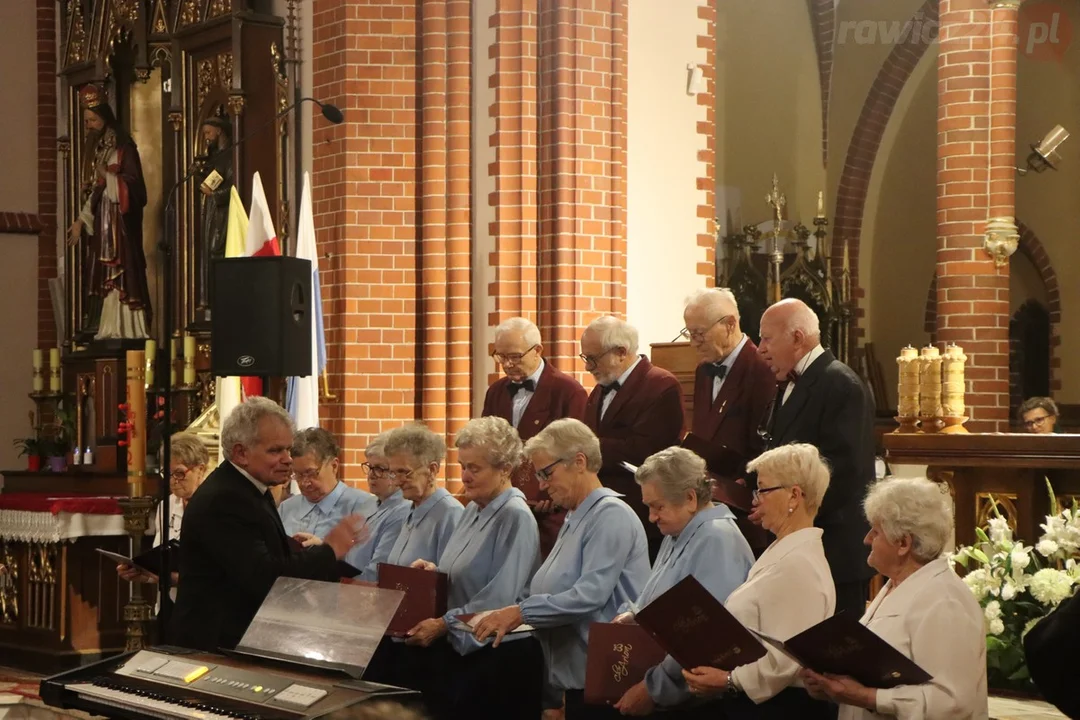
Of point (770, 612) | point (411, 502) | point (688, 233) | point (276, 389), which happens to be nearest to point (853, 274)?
point (688, 233)

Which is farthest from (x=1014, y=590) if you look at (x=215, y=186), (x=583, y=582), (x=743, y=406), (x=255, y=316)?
(x=215, y=186)

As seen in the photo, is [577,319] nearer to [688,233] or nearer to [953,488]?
[688,233]

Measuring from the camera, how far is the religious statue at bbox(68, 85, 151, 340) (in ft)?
39.2

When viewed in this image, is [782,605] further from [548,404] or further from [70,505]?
[70,505]

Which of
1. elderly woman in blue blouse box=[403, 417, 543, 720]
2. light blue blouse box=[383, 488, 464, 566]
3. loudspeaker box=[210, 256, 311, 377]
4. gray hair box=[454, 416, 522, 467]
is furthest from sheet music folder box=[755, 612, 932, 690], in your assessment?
loudspeaker box=[210, 256, 311, 377]

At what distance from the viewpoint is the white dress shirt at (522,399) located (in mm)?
7324

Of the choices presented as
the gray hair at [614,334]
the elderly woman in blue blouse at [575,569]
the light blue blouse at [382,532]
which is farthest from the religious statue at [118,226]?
the elderly woman in blue blouse at [575,569]

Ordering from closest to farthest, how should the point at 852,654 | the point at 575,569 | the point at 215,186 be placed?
the point at 852,654, the point at 575,569, the point at 215,186

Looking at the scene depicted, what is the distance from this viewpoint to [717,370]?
6.45 meters

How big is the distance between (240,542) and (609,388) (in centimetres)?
210

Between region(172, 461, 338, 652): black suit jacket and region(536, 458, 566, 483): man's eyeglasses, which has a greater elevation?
region(536, 458, 566, 483): man's eyeglasses

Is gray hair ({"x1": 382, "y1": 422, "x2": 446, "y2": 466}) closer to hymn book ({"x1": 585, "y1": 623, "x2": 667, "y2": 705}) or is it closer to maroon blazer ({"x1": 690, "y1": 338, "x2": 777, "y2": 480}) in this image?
maroon blazer ({"x1": 690, "y1": 338, "x2": 777, "y2": 480})

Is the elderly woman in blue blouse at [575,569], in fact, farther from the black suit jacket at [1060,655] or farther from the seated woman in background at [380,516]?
the black suit jacket at [1060,655]

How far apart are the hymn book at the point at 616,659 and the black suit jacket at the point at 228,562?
3.36 feet
